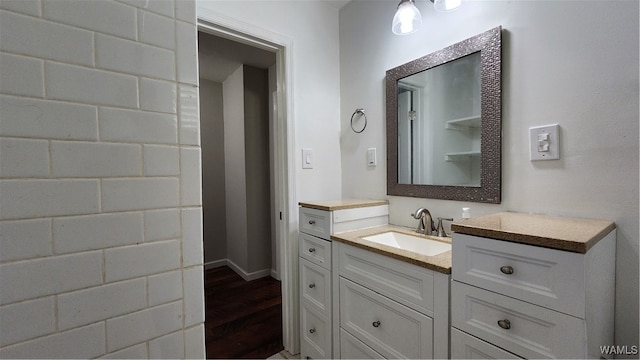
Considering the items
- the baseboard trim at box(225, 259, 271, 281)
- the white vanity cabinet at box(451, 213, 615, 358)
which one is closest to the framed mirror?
the white vanity cabinet at box(451, 213, 615, 358)

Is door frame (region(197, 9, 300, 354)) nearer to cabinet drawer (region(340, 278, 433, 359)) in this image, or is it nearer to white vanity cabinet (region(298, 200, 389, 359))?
white vanity cabinet (region(298, 200, 389, 359))

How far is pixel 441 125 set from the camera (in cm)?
148

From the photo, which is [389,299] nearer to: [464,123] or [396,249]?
[396,249]

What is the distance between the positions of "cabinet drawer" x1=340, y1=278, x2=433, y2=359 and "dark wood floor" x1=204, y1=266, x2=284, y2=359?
0.82 meters

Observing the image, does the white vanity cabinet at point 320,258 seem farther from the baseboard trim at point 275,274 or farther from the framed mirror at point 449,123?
the baseboard trim at point 275,274

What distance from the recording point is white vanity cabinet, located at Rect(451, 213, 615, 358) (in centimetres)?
72

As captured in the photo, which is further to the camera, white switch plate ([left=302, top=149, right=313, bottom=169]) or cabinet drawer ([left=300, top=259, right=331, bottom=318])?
white switch plate ([left=302, top=149, right=313, bottom=169])

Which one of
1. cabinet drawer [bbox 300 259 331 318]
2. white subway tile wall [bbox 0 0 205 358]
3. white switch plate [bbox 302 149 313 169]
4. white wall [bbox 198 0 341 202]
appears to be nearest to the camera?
white subway tile wall [bbox 0 0 205 358]

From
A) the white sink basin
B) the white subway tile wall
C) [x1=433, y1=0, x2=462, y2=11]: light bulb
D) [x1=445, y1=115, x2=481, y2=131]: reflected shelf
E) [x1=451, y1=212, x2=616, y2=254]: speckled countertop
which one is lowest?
the white sink basin

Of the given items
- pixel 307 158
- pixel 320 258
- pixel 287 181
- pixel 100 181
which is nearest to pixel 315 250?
pixel 320 258

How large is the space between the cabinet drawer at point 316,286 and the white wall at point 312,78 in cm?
35

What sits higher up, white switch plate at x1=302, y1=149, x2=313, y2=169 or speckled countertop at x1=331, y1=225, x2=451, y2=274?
white switch plate at x1=302, y1=149, x2=313, y2=169

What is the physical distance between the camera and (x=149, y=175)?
0.49 metres

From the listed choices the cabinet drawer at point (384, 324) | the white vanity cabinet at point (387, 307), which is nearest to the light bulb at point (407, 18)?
the white vanity cabinet at point (387, 307)
